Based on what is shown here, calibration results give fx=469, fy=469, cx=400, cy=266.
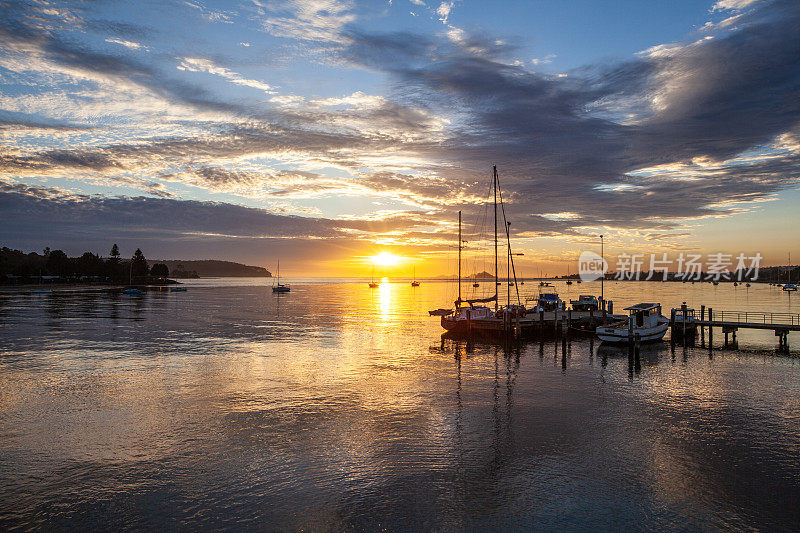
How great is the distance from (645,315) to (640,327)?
2831 mm

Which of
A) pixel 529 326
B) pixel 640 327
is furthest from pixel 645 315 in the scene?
pixel 529 326

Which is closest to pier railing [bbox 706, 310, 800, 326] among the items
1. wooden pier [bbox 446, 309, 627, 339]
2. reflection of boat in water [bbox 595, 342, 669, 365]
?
reflection of boat in water [bbox 595, 342, 669, 365]

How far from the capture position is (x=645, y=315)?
5612cm

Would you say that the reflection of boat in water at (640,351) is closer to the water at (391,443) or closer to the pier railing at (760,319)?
the water at (391,443)

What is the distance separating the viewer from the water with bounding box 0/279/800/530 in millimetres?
14773

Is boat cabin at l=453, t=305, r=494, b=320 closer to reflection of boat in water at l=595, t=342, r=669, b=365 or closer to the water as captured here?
reflection of boat in water at l=595, t=342, r=669, b=365

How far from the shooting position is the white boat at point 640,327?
52.6 m

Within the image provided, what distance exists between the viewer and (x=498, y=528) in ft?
45.6

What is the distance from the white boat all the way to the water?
1080 cm

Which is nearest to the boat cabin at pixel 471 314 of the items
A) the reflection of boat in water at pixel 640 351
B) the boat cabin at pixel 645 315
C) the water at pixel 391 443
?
the reflection of boat in water at pixel 640 351

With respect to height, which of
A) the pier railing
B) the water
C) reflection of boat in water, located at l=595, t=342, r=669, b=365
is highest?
the pier railing

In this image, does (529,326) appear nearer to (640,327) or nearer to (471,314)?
(471,314)

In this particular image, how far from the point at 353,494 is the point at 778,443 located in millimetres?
19313

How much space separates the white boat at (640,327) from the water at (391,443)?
1080cm
